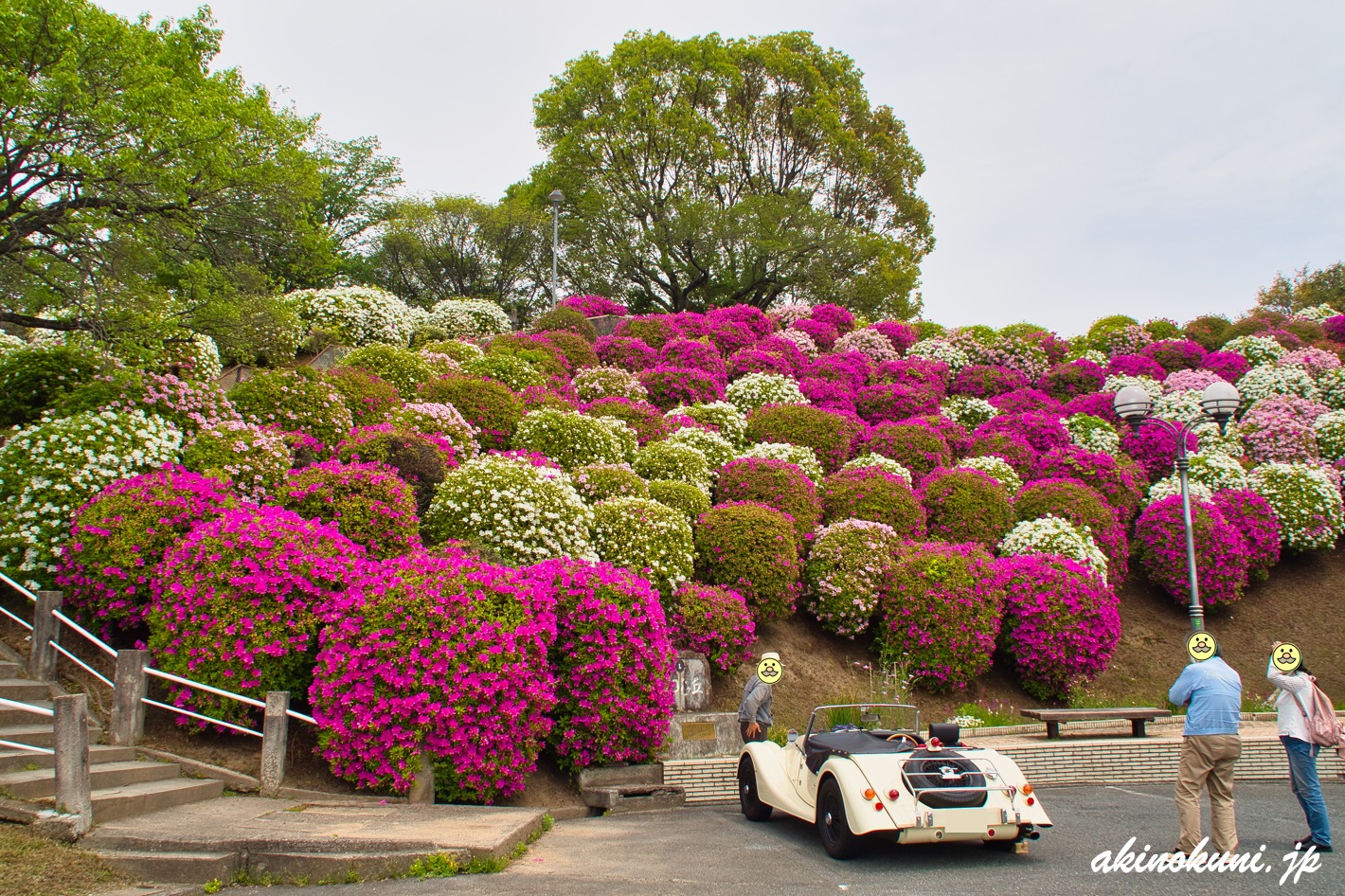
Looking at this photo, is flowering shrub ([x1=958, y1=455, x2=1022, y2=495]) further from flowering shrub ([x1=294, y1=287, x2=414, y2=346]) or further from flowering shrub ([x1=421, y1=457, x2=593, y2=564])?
flowering shrub ([x1=294, y1=287, x2=414, y2=346])

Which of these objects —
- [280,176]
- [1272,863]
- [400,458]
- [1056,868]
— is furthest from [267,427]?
[1272,863]

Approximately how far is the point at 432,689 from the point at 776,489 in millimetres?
7100

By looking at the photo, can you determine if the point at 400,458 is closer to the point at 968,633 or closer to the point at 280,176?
the point at 280,176

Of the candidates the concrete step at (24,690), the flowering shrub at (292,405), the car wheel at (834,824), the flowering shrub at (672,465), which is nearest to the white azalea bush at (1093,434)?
the flowering shrub at (672,465)

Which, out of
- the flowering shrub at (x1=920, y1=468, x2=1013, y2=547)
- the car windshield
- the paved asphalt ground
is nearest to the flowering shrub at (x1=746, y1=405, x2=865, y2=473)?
the flowering shrub at (x1=920, y1=468, x2=1013, y2=547)

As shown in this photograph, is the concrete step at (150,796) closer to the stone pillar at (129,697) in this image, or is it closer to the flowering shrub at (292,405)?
the stone pillar at (129,697)

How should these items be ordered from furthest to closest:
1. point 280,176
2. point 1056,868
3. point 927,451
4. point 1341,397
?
point 1341,397 → point 927,451 → point 280,176 → point 1056,868

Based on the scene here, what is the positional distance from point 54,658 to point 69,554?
3.17 feet

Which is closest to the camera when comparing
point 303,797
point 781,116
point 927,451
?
point 303,797

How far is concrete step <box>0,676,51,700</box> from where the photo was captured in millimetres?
7000

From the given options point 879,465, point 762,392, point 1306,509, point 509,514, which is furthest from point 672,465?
point 1306,509

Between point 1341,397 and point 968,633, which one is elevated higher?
point 1341,397

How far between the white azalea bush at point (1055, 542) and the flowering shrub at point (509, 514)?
6859 mm

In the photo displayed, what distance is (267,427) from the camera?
11258mm
